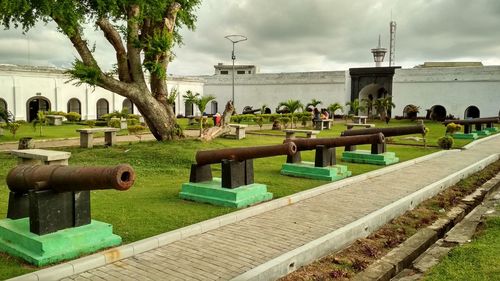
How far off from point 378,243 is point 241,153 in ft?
7.78

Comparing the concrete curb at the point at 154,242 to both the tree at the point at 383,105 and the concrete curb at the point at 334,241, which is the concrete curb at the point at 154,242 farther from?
the tree at the point at 383,105

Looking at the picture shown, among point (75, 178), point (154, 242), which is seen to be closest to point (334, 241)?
point (154, 242)

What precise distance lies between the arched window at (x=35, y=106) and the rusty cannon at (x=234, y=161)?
25.8 meters

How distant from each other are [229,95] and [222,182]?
3851cm

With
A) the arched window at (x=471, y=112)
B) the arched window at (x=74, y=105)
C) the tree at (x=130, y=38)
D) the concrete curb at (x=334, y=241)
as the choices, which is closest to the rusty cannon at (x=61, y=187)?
the concrete curb at (x=334, y=241)

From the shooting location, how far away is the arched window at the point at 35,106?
29.7 meters

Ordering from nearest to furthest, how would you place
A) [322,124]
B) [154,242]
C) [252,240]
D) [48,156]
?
[154,242]
[252,240]
[48,156]
[322,124]

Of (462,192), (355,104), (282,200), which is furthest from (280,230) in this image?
(355,104)

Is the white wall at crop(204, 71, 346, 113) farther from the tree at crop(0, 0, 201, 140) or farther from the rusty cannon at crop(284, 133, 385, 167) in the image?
the rusty cannon at crop(284, 133, 385, 167)

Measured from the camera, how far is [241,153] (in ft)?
22.8

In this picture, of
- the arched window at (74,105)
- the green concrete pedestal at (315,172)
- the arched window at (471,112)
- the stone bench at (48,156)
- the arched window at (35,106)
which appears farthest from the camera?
the arched window at (471,112)

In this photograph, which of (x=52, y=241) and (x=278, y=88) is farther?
(x=278, y=88)

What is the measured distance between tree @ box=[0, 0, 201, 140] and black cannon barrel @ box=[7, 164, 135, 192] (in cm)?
714

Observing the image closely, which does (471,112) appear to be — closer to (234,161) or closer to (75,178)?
(234,161)
